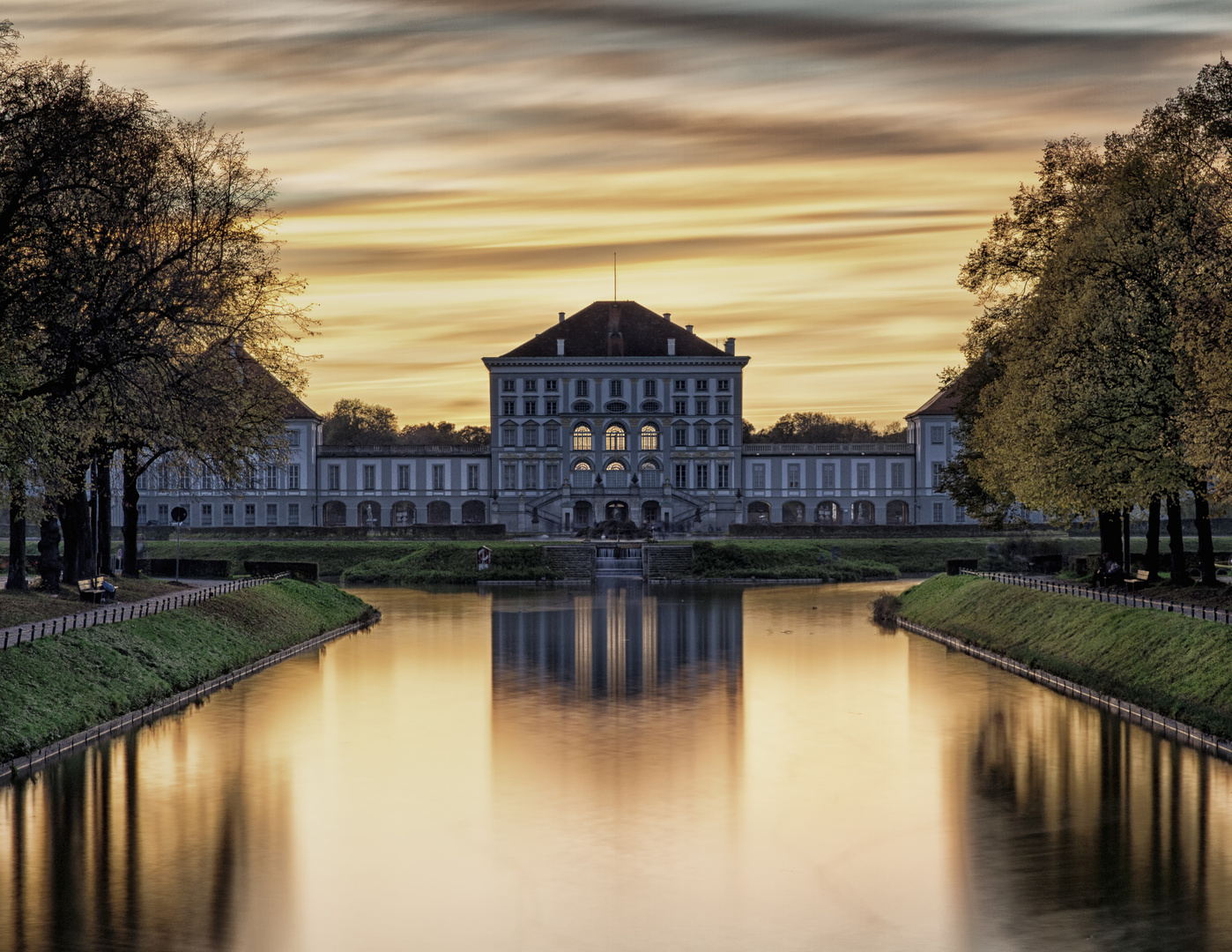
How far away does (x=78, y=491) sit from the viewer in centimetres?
3847

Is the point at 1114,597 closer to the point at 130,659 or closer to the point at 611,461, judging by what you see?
the point at 130,659

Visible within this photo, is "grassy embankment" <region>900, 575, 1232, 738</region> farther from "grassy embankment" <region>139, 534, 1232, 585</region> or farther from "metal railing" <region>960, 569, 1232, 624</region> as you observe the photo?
"grassy embankment" <region>139, 534, 1232, 585</region>

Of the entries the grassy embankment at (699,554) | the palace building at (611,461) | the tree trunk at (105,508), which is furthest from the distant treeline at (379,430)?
the tree trunk at (105,508)

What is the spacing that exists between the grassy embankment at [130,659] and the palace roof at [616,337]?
202 ft

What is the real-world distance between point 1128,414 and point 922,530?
49.2m

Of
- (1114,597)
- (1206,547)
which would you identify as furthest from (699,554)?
(1206,547)

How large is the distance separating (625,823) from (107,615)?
18.1 meters

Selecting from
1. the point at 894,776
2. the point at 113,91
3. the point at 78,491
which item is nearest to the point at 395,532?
the point at 78,491

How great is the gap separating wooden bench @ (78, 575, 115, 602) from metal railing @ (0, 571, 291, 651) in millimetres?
523

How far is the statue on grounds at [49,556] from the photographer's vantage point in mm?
37281

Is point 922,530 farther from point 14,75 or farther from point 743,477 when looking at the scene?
point 14,75

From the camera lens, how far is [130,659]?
94.8 ft

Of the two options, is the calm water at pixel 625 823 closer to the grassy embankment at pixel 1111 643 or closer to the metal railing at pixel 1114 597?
the grassy embankment at pixel 1111 643

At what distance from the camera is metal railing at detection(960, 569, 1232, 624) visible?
96.7 ft
